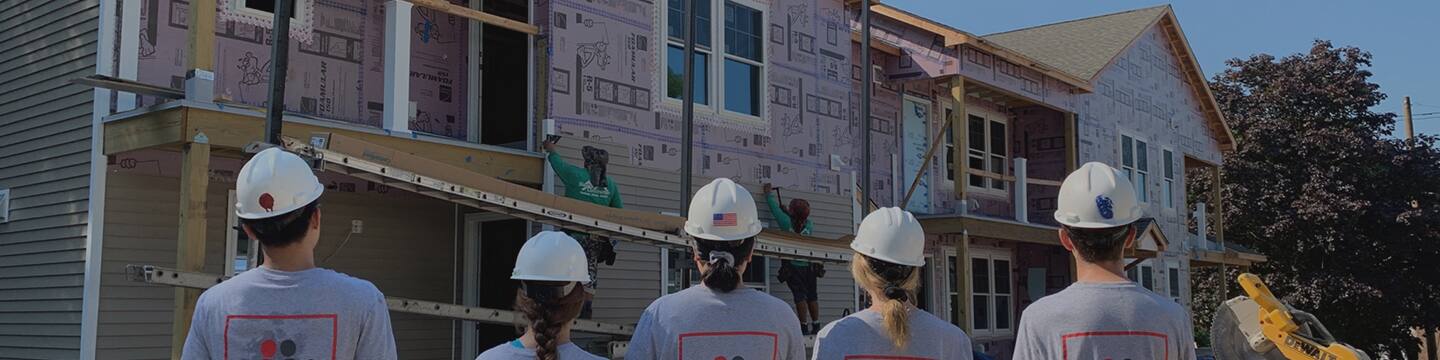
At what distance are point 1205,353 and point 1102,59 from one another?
5411mm

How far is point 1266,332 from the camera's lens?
31.3ft

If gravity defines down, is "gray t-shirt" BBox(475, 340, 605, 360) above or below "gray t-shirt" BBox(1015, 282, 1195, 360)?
below

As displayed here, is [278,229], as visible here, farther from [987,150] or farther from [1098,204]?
[987,150]

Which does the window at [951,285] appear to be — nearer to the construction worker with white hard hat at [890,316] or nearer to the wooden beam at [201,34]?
the wooden beam at [201,34]

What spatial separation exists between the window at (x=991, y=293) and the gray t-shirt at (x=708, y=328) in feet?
53.2

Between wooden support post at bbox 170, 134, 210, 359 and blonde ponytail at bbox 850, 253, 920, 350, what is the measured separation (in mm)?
5758

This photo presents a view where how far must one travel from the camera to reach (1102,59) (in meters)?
22.2

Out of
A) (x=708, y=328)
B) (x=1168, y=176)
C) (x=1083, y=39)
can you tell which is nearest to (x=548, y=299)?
(x=708, y=328)

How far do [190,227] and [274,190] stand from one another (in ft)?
18.2

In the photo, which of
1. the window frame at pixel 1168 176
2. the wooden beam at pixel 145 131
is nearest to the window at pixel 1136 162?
the window frame at pixel 1168 176

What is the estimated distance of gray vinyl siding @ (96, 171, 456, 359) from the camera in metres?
9.54

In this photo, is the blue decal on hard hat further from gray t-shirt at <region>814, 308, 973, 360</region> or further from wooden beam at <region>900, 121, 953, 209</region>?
wooden beam at <region>900, 121, 953, 209</region>

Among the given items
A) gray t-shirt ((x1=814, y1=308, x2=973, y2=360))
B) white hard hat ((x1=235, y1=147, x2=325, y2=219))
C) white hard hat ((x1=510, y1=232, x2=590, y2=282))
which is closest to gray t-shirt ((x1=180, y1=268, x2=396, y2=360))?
white hard hat ((x1=235, y1=147, x2=325, y2=219))

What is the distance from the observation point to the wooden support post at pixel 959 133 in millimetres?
17047
